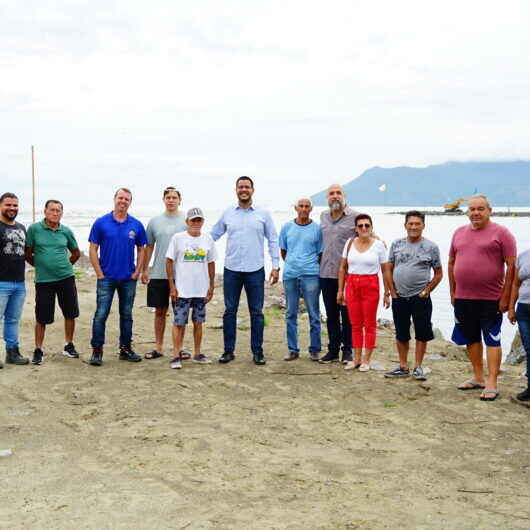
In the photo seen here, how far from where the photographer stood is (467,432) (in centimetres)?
523

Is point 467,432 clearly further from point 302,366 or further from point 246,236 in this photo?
point 246,236

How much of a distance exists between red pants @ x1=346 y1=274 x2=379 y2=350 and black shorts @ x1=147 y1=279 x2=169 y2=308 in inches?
86.7

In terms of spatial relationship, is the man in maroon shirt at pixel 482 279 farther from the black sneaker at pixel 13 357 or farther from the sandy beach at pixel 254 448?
the black sneaker at pixel 13 357

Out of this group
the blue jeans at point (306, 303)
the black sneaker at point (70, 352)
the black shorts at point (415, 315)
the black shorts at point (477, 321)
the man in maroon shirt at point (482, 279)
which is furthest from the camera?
the black sneaker at point (70, 352)

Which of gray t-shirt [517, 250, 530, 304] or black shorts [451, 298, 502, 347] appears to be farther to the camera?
black shorts [451, 298, 502, 347]

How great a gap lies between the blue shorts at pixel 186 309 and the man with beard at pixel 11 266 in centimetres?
182

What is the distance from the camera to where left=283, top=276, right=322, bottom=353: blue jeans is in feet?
24.3

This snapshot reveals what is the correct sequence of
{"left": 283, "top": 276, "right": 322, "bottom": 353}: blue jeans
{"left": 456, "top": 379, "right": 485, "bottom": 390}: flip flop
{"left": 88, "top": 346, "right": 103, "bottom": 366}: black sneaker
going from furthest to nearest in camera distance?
{"left": 283, "top": 276, "right": 322, "bottom": 353}: blue jeans < {"left": 88, "top": 346, "right": 103, "bottom": 366}: black sneaker < {"left": 456, "top": 379, "right": 485, "bottom": 390}: flip flop

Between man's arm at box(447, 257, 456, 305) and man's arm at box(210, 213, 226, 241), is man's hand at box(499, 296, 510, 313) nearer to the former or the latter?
man's arm at box(447, 257, 456, 305)

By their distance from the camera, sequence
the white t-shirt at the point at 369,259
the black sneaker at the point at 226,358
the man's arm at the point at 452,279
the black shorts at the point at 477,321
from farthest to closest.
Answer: the black sneaker at the point at 226,358
the white t-shirt at the point at 369,259
the man's arm at the point at 452,279
the black shorts at the point at 477,321

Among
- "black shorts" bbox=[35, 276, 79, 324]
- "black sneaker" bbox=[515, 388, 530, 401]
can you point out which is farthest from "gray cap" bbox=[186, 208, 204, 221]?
"black sneaker" bbox=[515, 388, 530, 401]

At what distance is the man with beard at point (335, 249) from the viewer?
721 cm

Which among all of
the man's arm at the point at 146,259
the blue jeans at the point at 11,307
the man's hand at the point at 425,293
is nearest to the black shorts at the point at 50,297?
the blue jeans at the point at 11,307

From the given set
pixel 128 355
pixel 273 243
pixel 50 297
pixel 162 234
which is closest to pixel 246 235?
pixel 273 243
